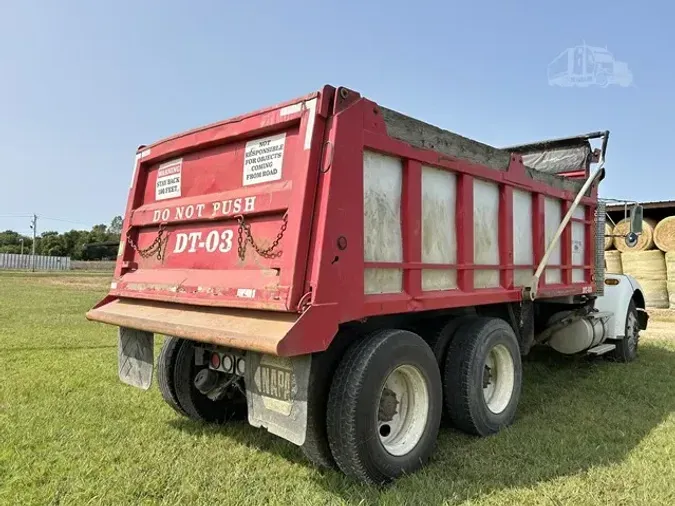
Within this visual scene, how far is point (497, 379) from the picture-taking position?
4.80 m

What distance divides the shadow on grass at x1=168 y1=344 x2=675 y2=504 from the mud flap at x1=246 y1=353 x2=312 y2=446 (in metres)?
0.53

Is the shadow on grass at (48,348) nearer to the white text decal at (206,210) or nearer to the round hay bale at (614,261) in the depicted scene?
the white text decal at (206,210)

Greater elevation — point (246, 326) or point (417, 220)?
point (417, 220)

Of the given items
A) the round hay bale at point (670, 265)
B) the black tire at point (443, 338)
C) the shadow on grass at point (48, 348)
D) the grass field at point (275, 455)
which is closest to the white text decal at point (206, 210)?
the grass field at point (275, 455)

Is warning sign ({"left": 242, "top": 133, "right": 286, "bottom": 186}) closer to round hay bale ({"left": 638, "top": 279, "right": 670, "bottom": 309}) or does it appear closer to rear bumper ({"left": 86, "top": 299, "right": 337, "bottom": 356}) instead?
rear bumper ({"left": 86, "top": 299, "right": 337, "bottom": 356})

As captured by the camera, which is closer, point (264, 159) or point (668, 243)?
point (264, 159)

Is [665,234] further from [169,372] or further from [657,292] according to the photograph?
[169,372]

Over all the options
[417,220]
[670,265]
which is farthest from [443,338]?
[670,265]

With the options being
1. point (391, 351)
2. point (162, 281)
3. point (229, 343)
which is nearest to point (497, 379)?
point (391, 351)

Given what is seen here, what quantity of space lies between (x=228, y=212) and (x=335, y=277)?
109 cm

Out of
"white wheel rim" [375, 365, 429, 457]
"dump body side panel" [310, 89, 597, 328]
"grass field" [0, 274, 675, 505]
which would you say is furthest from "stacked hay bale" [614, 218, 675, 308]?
"white wheel rim" [375, 365, 429, 457]

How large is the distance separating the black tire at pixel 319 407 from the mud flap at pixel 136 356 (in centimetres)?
166

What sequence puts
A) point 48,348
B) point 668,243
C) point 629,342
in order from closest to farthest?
point 629,342 < point 48,348 < point 668,243

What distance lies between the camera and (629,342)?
24.8 feet
